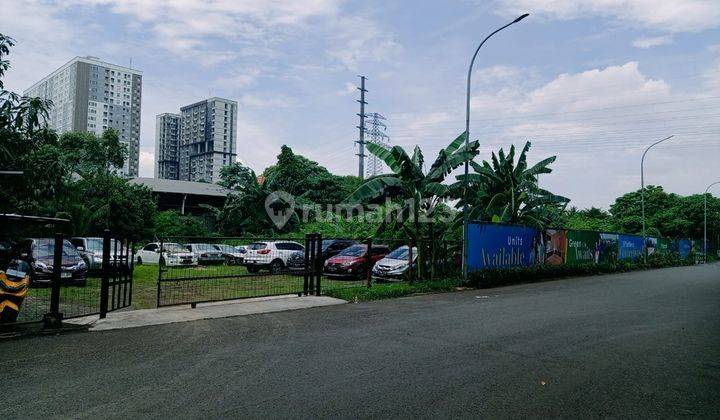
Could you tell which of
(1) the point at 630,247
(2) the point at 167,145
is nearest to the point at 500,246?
(1) the point at 630,247

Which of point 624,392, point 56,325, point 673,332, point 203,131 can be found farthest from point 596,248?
point 203,131

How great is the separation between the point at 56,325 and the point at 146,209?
2608 cm

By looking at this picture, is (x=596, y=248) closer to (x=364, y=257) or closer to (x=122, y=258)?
(x=364, y=257)

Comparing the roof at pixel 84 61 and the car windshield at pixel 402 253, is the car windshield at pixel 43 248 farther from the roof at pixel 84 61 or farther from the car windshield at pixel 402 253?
the roof at pixel 84 61

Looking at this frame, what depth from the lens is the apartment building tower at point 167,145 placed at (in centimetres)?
8362

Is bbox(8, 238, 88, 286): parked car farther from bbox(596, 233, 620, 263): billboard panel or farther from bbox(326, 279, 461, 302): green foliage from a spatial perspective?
bbox(596, 233, 620, 263): billboard panel

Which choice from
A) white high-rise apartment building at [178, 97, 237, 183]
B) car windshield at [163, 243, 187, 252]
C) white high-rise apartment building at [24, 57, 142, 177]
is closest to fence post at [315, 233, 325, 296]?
car windshield at [163, 243, 187, 252]

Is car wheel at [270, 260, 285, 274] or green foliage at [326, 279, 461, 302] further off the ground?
car wheel at [270, 260, 285, 274]

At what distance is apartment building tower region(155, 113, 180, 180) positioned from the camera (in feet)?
274

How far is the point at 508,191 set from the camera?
21.2m

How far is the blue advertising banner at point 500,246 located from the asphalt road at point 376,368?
7371 millimetres

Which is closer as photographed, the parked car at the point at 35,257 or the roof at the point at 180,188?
the parked car at the point at 35,257

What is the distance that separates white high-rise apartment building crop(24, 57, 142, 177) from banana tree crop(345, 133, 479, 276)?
163 ft

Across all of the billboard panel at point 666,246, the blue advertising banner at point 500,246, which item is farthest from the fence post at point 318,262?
the billboard panel at point 666,246
